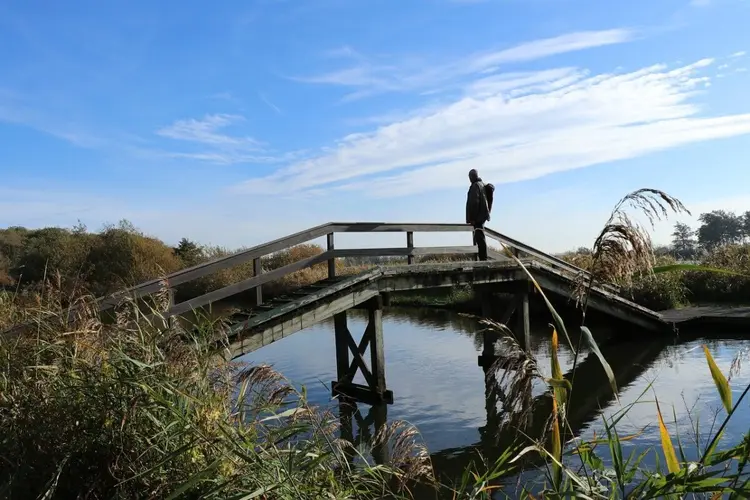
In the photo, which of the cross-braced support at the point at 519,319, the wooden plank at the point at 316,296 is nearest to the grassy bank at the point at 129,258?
the cross-braced support at the point at 519,319

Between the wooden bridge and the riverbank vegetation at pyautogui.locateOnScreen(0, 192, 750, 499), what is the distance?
3.02 m

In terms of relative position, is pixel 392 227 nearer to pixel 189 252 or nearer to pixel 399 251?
pixel 399 251

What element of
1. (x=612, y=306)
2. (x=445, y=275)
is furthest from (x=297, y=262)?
(x=612, y=306)

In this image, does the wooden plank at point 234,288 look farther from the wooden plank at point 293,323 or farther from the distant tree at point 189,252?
the distant tree at point 189,252

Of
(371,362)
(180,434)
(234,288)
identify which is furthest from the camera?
(371,362)

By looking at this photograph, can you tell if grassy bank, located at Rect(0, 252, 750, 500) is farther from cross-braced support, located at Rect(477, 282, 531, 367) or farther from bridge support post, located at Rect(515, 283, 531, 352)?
bridge support post, located at Rect(515, 283, 531, 352)

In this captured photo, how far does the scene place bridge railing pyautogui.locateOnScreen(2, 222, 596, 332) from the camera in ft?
22.8

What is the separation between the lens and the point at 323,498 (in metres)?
2.59

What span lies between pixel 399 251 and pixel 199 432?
298 inches

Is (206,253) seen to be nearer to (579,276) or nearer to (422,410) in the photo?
(422,410)

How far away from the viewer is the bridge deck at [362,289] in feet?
26.2

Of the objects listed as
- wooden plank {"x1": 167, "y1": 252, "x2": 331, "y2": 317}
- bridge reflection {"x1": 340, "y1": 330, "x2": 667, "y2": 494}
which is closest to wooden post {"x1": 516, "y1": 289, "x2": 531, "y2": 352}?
bridge reflection {"x1": 340, "y1": 330, "x2": 667, "y2": 494}

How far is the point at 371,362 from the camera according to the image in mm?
9633

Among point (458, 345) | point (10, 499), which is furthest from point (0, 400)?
point (458, 345)
